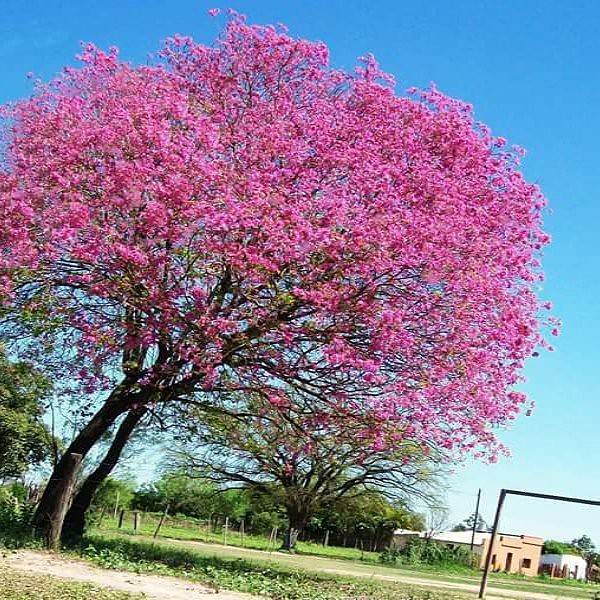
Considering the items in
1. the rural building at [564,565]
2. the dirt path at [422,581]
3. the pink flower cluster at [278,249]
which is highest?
the pink flower cluster at [278,249]

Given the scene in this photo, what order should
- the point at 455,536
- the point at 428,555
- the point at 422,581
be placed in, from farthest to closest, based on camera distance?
the point at 455,536 < the point at 428,555 < the point at 422,581

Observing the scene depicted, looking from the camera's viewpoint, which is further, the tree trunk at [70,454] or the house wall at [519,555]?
the house wall at [519,555]

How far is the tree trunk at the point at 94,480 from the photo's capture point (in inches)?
840

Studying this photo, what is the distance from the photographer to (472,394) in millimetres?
17531

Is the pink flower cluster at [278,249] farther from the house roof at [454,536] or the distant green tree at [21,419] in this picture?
the house roof at [454,536]

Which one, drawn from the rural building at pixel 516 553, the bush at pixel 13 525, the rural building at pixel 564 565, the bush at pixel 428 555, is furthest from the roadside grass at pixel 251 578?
the rural building at pixel 564 565

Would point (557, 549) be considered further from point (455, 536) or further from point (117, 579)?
point (117, 579)

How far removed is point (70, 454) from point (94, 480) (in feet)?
11.0

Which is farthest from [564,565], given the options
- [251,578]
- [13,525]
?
[251,578]

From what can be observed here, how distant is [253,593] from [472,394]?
5852mm

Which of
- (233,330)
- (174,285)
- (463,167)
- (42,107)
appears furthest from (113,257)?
(463,167)

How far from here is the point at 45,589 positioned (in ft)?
37.8

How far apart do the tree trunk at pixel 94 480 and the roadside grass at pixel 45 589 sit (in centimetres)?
826

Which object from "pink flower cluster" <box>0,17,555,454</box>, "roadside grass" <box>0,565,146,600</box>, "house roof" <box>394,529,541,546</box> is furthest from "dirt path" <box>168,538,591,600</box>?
"house roof" <box>394,529,541,546</box>
